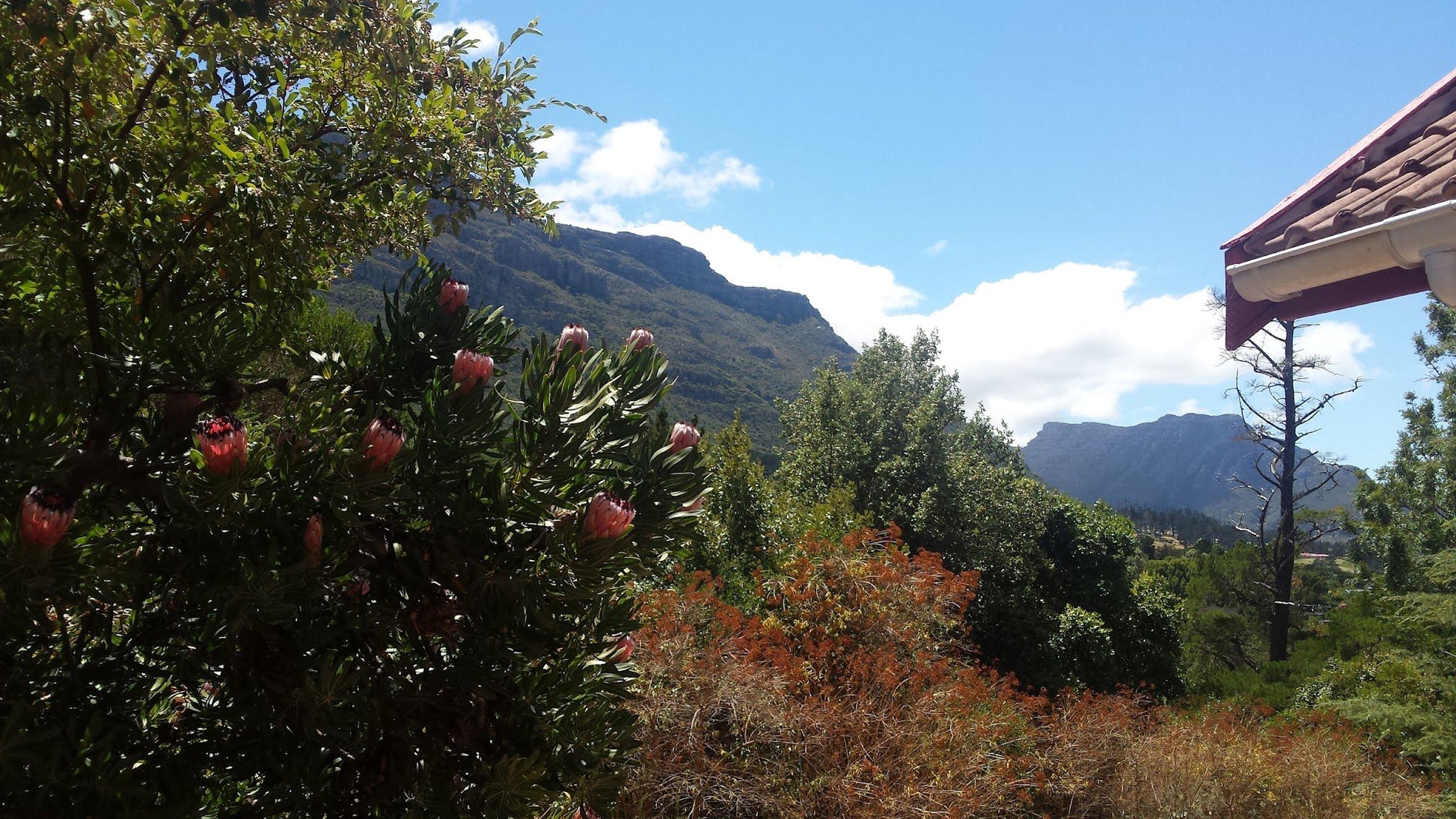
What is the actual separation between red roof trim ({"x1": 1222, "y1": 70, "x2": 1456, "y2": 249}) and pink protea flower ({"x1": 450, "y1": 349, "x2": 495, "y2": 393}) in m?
2.59

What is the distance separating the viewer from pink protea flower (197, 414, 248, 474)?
5.35 feet

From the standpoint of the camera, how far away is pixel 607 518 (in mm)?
1777

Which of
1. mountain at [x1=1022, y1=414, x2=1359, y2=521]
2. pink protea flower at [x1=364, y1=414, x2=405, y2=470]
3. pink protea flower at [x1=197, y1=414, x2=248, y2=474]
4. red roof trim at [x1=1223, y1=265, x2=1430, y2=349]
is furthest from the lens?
mountain at [x1=1022, y1=414, x2=1359, y2=521]

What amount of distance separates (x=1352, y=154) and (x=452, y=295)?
10.4 ft

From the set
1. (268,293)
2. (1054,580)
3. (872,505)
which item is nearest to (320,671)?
(268,293)

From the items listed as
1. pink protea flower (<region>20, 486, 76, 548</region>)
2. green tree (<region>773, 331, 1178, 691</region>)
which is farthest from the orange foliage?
green tree (<region>773, 331, 1178, 691</region>)

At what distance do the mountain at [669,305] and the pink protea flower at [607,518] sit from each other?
32.2 meters

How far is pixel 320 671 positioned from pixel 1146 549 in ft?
145

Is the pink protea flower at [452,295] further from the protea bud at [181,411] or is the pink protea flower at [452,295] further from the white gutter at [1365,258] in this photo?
the white gutter at [1365,258]

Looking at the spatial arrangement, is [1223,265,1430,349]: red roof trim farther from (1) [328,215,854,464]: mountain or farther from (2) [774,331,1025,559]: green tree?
(1) [328,215,854,464]: mountain

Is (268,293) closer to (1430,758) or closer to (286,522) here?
(286,522)

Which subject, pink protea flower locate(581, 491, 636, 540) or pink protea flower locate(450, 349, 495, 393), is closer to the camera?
pink protea flower locate(581, 491, 636, 540)

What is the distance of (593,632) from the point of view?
215 centimetres

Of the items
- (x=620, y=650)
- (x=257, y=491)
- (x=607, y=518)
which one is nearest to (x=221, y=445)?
(x=257, y=491)
